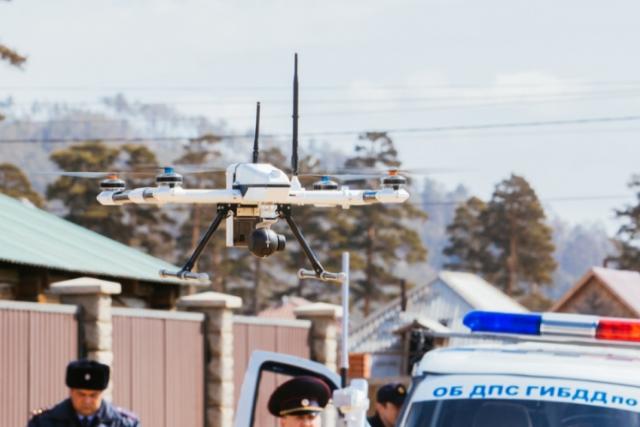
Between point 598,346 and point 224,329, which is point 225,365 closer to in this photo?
point 224,329

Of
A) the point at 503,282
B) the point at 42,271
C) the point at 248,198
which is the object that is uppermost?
the point at 248,198

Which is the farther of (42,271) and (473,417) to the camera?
(42,271)

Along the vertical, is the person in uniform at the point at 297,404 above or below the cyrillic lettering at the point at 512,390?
below

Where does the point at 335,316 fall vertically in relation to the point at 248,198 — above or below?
below

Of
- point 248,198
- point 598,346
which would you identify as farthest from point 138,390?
point 598,346

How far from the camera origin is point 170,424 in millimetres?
20641

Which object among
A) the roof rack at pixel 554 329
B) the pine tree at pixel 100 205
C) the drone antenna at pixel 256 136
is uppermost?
the drone antenna at pixel 256 136

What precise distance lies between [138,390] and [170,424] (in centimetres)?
127

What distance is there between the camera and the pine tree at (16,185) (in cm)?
9466

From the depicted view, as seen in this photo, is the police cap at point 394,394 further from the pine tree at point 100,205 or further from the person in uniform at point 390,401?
the pine tree at point 100,205

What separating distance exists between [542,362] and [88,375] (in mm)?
2754

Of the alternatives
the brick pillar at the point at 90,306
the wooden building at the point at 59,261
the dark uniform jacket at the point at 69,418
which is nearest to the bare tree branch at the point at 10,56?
the wooden building at the point at 59,261

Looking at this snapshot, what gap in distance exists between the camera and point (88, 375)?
949 centimetres

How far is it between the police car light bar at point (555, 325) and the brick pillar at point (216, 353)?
12819 millimetres
